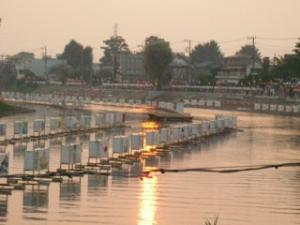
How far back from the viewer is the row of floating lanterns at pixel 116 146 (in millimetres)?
19875

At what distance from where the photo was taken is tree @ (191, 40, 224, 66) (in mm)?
170000

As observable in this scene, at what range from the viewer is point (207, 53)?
173250mm

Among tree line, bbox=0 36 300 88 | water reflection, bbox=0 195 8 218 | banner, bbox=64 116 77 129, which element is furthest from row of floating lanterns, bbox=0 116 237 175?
tree line, bbox=0 36 300 88

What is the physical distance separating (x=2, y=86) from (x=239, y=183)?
106 meters

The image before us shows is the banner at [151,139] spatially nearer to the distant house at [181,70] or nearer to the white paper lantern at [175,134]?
the white paper lantern at [175,134]

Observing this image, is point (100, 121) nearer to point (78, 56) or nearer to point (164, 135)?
point (164, 135)

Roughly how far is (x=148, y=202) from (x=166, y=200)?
22.2 inches

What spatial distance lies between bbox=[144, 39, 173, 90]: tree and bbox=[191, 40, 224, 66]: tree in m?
58.0

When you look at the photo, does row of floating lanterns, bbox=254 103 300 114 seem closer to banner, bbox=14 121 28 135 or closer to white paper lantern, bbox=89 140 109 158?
banner, bbox=14 121 28 135

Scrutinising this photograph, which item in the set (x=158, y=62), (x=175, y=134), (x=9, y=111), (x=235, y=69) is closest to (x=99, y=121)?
(x=175, y=134)

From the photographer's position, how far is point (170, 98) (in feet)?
299

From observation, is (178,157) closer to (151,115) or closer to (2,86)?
(151,115)

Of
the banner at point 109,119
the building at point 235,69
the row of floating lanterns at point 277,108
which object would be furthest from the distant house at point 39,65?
the banner at point 109,119

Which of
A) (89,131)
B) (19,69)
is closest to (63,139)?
(89,131)
